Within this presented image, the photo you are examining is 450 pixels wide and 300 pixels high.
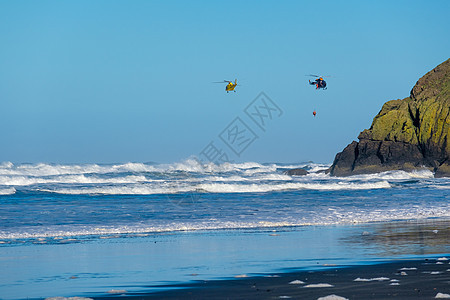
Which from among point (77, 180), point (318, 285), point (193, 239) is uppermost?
point (77, 180)

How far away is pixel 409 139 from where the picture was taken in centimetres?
6644

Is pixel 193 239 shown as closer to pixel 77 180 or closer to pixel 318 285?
pixel 318 285

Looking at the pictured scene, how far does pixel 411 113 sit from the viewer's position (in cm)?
6950

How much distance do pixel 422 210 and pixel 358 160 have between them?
150ft

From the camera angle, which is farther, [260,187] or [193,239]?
[260,187]

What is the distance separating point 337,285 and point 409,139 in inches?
2390

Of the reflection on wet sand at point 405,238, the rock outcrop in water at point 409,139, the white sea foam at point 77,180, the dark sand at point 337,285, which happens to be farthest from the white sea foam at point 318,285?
the rock outcrop in water at point 409,139

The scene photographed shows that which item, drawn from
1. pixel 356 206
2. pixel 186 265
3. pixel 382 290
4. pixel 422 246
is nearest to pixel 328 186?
pixel 356 206

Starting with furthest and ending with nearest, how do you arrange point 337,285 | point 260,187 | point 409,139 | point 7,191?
point 409,139, point 260,187, point 7,191, point 337,285

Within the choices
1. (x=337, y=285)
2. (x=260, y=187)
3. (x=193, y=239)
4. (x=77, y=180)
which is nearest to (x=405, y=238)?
(x=193, y=239)

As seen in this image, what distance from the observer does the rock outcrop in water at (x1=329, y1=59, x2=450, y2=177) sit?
63469mm

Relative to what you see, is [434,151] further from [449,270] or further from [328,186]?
[449,270]

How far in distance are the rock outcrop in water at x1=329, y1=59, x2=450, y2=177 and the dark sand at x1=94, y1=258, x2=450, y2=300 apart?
5291cm

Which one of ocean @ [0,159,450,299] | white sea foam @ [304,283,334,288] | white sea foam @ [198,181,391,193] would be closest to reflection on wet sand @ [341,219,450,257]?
ocean @ [0,159,450,299]
